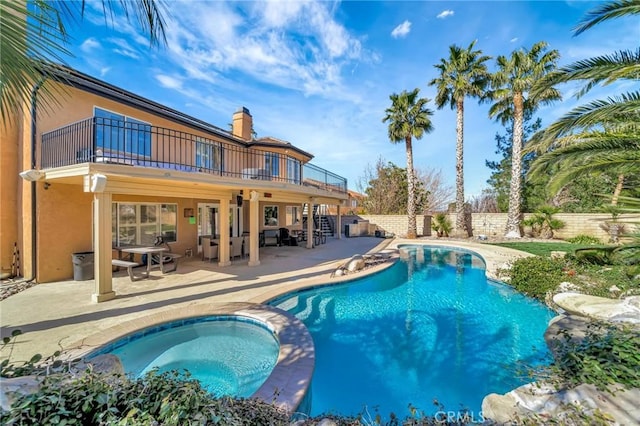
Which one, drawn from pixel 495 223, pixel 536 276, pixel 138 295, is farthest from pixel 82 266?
pixel 495 223

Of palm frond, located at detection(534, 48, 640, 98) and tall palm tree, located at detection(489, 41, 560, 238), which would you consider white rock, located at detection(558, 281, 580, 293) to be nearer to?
palm frond, located at detection(534, 48, 640, 98)

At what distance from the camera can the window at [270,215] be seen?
19.3 metres

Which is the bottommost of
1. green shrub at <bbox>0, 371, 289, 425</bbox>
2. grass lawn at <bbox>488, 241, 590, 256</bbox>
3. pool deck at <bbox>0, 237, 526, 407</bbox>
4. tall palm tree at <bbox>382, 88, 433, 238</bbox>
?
pool deck at <bbox>0, 237, 526, 407</bbox>

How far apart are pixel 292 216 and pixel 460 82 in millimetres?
16013

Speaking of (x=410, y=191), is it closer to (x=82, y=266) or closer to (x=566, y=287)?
(x=566, y=287)

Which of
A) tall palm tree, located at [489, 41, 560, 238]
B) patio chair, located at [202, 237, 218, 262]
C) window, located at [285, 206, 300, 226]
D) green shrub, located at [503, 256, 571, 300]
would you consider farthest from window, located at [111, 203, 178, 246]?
tall palm tree, located at [489, 41, 560, 238]

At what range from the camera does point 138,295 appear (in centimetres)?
735

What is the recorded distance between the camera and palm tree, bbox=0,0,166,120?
77.1 inches

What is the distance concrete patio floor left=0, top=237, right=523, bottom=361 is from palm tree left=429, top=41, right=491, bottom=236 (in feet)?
33.6

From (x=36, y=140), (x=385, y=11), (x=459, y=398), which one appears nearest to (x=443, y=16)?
(x=385, y=11)

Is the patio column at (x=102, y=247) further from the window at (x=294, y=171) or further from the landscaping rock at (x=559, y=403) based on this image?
the landscaping rock at (x=559, y=403)

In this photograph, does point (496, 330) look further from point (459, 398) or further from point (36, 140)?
point (36, 140)

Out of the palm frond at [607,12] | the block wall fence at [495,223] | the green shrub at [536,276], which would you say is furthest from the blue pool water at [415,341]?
the block wall fence at [495,223]

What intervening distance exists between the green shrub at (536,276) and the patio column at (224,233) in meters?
10.9
